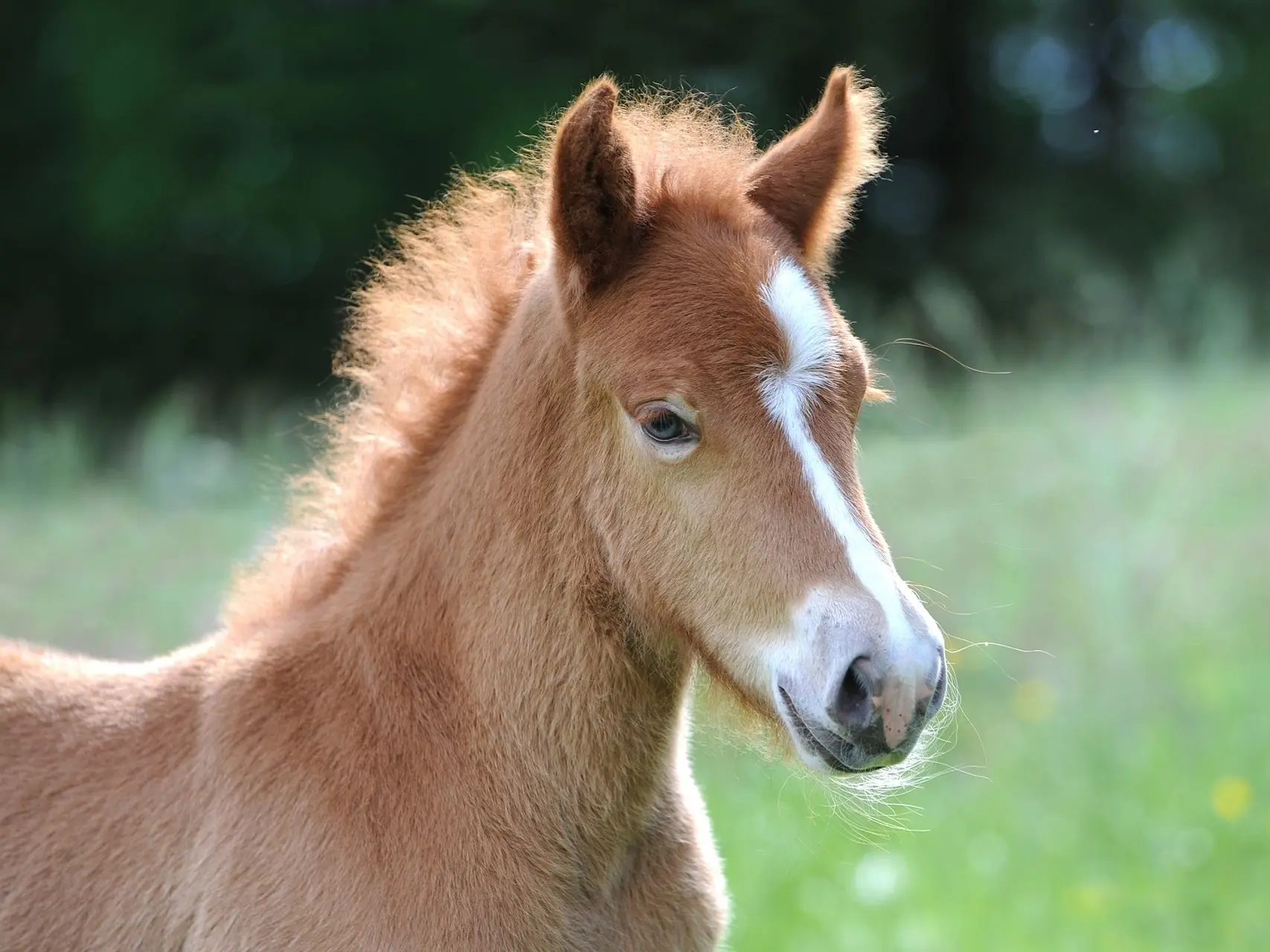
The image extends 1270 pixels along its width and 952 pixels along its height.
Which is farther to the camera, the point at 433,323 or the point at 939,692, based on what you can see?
the point at 433,323

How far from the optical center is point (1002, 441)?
8.45 meters

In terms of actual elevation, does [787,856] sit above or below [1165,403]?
below

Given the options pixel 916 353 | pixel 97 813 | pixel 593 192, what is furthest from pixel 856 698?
pixel 916 353

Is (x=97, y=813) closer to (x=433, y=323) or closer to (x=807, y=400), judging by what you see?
(x=433, y=323)

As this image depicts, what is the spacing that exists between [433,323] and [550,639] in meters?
0.84

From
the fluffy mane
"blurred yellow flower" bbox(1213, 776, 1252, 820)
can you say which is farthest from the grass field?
the fluffy mane

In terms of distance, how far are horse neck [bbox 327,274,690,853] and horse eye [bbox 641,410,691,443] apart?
210mm

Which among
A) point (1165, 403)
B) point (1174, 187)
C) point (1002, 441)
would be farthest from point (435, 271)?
point (1174, 187)

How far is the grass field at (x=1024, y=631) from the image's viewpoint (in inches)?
196

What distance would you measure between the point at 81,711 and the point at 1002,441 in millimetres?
6532

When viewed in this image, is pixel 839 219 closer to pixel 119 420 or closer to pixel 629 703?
pixel 629 703

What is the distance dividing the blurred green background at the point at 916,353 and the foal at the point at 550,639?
1.32 ft

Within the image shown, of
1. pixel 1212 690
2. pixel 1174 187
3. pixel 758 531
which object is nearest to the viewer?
pixel 758 531

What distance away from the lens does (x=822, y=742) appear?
242cm
